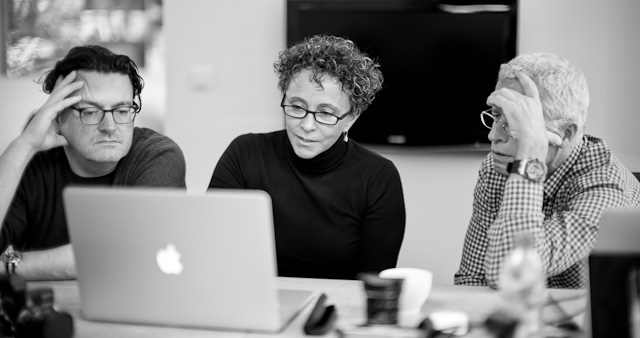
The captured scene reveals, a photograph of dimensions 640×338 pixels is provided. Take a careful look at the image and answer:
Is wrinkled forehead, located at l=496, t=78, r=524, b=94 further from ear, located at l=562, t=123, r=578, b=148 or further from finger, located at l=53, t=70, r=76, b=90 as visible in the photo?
finger, located at l=53, t=70, r=76, b=90

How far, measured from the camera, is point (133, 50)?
13.6ft

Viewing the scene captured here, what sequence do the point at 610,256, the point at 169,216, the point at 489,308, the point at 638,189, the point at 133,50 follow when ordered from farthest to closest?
the point at 133,50
the point at 638,189
the point at 489,308
the point at 169,216
the point at 610,256

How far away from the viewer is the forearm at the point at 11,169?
195cm

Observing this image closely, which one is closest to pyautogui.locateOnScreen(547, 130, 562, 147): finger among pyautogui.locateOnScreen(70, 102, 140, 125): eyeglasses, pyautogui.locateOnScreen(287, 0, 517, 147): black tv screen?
pyautogui.locateOnScreen(70, 102, 140, 125): eyeglasses

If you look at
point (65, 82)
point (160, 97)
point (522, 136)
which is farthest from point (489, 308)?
point (160, 97)

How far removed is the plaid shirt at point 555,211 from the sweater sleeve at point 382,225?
0.68ft

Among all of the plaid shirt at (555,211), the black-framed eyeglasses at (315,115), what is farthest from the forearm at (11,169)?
the plaid shirt at (555,211)

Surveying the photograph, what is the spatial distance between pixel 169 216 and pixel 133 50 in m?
2.98

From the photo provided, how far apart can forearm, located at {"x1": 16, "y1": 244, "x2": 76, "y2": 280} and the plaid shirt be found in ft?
3.20

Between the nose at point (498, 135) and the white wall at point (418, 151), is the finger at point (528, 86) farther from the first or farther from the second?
the white wall at point (418, 151)

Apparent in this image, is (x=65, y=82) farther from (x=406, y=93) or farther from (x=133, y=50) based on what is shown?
(x=133, y=50)

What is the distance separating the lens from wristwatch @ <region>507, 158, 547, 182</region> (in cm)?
177

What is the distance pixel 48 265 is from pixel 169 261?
0.55 meters

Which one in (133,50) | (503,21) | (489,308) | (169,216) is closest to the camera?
(169,216)
